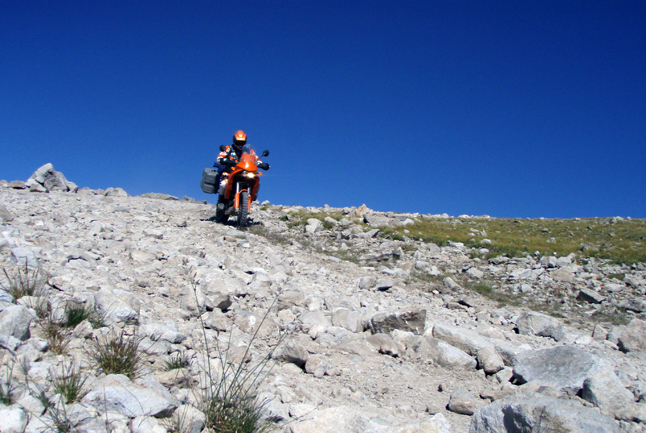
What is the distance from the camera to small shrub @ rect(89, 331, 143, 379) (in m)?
2.70

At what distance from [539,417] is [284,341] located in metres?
2.69

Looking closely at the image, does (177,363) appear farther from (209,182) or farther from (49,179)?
(49,179)

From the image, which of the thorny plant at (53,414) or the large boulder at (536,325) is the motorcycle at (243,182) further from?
the thorny plant at (53,414)

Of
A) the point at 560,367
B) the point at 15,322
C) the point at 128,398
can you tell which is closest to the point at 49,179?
the point at 15,322

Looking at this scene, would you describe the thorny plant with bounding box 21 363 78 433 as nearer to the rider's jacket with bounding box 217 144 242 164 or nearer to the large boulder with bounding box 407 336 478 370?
the large boulder with bounding box 407 336 478 370

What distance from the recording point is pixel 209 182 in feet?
43.8

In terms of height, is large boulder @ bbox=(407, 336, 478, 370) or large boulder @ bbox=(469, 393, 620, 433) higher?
large boulder @ bbox=(469, 393, 620, 433)

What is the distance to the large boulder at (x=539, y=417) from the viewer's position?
7.76 ft

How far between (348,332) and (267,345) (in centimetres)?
127

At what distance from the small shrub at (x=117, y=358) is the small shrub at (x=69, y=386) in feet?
0.86

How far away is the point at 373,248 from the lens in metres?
12.8

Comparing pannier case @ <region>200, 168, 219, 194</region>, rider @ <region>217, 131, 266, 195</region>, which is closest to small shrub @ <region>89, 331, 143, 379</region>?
rider @ <region>217, 131, 266, 195</region>

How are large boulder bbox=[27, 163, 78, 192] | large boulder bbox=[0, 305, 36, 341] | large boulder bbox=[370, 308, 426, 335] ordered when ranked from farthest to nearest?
large boulder bbox=[27, 163, 78, 192], large boulder bbox=[370, 308, 426, 335], large boulder bbox=[0, 305, 36, 341]

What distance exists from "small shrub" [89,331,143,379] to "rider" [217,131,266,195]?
9.99 metres
